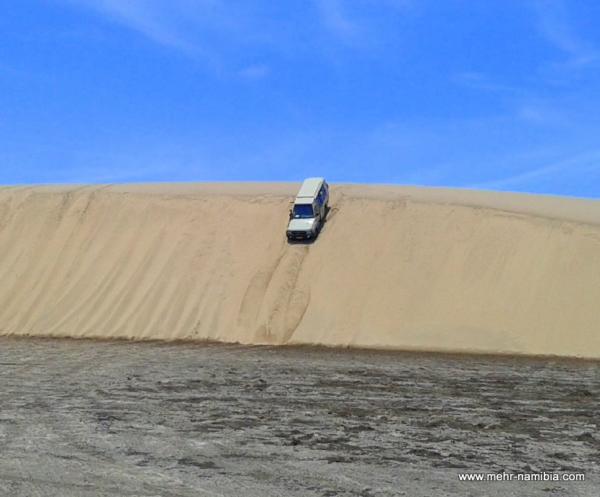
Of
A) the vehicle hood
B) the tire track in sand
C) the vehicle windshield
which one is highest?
the vehicle windshield

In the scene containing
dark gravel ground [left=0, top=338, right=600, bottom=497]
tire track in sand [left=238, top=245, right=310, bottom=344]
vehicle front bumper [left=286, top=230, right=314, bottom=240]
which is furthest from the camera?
vehicle front bumper [left=286, top=230, right=314, bottom=240]

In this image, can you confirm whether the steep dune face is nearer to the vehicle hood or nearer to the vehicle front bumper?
the vehicle front bumper

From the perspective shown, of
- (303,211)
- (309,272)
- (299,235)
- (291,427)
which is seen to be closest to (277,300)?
(309,272)

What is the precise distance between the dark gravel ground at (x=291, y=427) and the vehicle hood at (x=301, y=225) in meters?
12.7

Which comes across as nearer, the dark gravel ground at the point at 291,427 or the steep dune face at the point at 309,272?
the dark gravel ground at the point at 291,427

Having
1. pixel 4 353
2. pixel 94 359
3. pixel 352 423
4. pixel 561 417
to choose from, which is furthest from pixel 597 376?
pixel 4 353

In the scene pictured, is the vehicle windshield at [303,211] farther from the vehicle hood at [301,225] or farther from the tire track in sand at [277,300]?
the tire track in sand at [277,300]

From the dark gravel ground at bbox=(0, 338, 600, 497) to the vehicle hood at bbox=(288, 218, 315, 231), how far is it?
12.7m

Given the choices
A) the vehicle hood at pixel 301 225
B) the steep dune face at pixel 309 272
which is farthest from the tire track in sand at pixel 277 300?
the vehicle hood at pixel 301 225

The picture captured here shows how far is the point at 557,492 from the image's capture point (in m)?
9.48

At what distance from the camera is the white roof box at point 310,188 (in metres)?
35.2

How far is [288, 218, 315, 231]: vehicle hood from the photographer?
34.7 meters

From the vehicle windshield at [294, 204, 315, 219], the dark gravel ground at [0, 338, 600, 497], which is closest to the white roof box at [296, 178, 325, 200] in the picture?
the vehicle windshield at [294, 204, 315, 219]

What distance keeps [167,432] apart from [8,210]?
31924 millimetres
